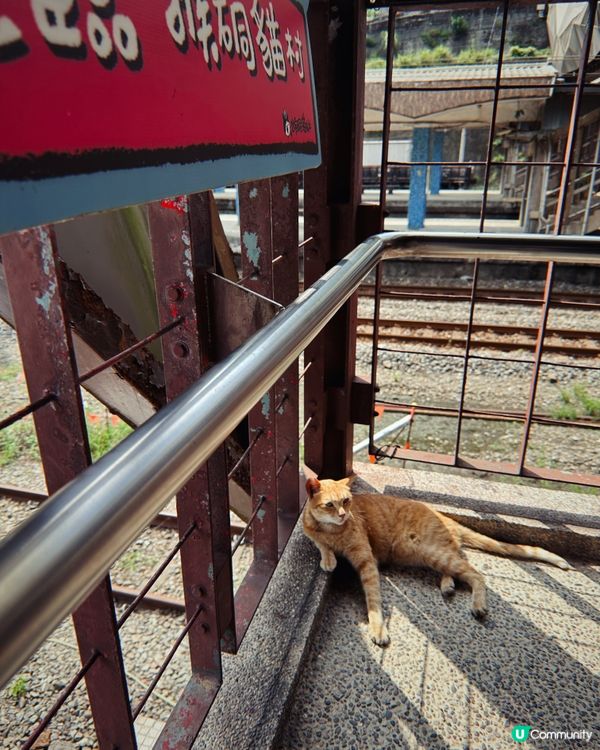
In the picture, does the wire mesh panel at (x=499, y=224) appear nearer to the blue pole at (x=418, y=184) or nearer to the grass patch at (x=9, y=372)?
the blue pole at (x=418, y=184)

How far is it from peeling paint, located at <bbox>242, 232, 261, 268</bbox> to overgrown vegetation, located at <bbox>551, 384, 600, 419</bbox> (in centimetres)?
471

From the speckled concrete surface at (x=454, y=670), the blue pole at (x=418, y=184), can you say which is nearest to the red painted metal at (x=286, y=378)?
the speckled concrete surface at (x=454, y=670)

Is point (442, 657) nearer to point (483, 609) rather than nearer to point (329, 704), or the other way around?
point (483, 609)

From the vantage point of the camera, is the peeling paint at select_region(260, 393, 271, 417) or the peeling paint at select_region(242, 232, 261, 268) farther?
the peeling paint at select_region(260, 393, 271, 417)


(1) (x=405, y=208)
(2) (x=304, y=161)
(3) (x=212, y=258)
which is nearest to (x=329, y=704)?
(3) (x=212, y=258)

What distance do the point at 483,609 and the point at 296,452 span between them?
86 centimetres

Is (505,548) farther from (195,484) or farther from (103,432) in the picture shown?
(103,432)

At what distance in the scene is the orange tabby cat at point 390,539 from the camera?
218cm

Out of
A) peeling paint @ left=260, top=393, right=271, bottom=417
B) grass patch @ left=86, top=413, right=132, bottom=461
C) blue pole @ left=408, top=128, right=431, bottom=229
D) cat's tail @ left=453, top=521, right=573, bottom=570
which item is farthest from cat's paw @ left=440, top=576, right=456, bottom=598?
blue pole @ left=408, top=128, right=431, bottom=229

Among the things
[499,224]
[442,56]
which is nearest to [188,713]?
[499,224]

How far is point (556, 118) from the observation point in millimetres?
10789

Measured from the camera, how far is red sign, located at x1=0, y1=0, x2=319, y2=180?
457 mm

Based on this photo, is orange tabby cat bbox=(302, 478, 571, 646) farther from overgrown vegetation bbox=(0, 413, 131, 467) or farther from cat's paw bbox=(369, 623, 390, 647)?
overgrown vegetation bbox=(0, 413, 131, 467)

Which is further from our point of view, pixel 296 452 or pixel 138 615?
pixel 138 615
